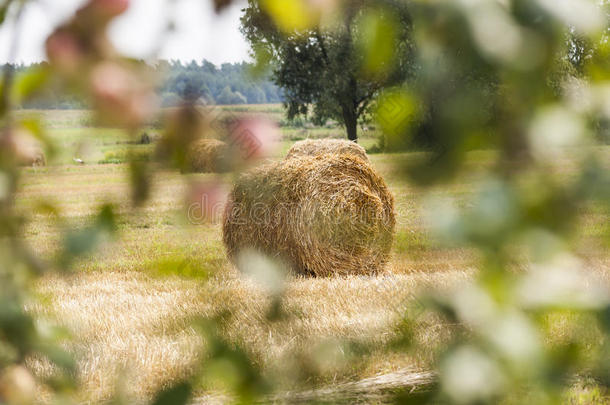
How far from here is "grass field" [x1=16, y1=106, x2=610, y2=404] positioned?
0.45 m

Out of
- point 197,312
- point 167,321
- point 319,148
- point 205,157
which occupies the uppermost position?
point 205,157

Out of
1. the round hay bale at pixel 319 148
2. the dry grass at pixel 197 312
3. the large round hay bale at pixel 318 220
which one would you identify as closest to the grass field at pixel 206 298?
the dry grass at pixel 197 312

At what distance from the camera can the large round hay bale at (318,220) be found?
191 inches

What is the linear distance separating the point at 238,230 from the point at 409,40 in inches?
186

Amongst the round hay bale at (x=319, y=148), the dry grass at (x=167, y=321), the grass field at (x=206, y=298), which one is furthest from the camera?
the round hay bale at (x=319, y=148)

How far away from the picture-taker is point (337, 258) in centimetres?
502

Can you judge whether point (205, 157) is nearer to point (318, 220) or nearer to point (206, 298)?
point (206, 298)

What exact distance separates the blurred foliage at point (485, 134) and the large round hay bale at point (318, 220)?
4.16 meters

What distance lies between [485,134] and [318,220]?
4.65 meters

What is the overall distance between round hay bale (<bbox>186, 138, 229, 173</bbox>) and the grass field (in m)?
0.01

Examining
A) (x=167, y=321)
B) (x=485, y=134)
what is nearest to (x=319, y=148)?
(x=167, y=321)

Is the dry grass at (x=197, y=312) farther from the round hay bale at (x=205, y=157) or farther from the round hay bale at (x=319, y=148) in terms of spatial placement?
the round hay bale at (x=319, y=148)

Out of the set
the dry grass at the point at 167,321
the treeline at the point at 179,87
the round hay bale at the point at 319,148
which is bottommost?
the dry grass at the point at 167,321

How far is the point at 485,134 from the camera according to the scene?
1.14ft
